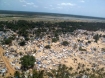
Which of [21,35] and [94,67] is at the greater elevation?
[21,35]

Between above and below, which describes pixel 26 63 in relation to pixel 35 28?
below

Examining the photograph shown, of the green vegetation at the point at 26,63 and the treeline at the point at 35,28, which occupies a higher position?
the treeline at the point at 35,28

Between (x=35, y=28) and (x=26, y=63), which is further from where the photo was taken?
(x=35, y=28)

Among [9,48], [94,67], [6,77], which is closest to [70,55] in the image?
[94,67]

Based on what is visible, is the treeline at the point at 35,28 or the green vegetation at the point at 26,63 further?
the treeline at the point at 35,28

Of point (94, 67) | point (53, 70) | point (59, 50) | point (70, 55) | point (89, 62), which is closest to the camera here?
point (53, 70)

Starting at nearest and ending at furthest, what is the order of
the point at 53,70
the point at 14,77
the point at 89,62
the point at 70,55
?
the point at 14,77
the point at 53,70
the point at 89,62
the point at 70,55

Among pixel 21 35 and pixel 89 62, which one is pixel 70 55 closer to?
pixel 89 62

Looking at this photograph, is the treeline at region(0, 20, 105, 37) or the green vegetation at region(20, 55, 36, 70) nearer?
the green vegetation at region(20, 55, 36, 70)

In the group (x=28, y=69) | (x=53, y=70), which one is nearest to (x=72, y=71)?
(x=53, y=70)

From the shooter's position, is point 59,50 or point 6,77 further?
point 59,50

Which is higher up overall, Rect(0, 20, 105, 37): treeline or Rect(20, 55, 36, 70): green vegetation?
Rect(0, 20, 105, 37): treeline
